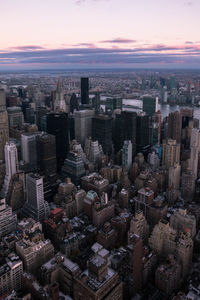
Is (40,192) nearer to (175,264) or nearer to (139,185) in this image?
(139,185)

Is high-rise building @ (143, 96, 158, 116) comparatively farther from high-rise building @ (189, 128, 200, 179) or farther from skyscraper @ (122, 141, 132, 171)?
high-rise building @ (189, 128, 200, 179)

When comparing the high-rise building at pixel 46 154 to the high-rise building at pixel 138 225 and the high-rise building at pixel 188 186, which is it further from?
the high-rise building at pixel 188 186

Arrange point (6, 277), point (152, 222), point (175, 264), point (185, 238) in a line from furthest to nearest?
1. point (152, 222)
2. point (185, 238)
3. point (175, 264)
4. point (6, 277)

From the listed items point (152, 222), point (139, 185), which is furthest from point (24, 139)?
point (152, 222)

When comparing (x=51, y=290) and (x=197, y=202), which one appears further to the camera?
(x=197, y=202)

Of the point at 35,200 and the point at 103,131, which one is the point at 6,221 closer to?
the point at 35,200

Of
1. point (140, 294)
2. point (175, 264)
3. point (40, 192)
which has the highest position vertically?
point (40, 192)

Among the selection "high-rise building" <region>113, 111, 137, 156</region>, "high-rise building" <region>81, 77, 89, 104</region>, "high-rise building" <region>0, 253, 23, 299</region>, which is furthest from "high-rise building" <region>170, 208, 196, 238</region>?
"high-rise building" <region>81, 77, 89, 104</region>
